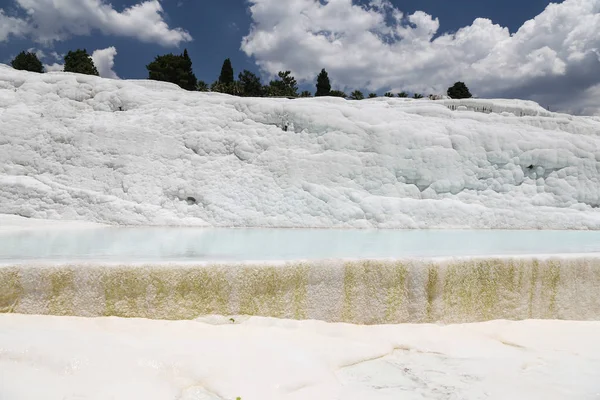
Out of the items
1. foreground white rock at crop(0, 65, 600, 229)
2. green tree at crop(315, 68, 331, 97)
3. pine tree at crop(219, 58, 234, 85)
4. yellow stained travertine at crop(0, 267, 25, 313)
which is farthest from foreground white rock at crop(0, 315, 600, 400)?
pine tree at crop(219, 58, 234, 85)

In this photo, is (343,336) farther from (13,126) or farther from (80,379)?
(13,126)

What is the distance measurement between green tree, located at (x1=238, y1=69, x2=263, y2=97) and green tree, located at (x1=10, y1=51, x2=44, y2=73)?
15.3 m

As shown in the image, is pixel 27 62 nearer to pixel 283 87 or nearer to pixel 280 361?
pixel 283 87

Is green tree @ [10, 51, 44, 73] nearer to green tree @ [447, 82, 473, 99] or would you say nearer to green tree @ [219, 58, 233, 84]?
green tree @ [219, 58, 233, 84]

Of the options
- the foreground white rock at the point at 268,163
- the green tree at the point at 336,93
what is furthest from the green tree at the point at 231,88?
the foreground white rock at the point at 268,163

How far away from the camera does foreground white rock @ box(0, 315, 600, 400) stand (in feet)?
6.46

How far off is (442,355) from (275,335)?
0.94m

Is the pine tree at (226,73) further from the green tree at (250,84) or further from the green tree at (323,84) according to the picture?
the green tree at (323,84)

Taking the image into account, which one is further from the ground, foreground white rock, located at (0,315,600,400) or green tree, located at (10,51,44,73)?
green tree, located at (10,51,44,73)

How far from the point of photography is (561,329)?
307 centimetres

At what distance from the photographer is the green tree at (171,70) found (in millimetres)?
32459

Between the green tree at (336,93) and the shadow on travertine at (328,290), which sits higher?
the green tree at (336,93)

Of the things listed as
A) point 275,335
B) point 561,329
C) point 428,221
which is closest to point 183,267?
point 275,335

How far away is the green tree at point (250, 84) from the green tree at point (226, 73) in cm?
84
